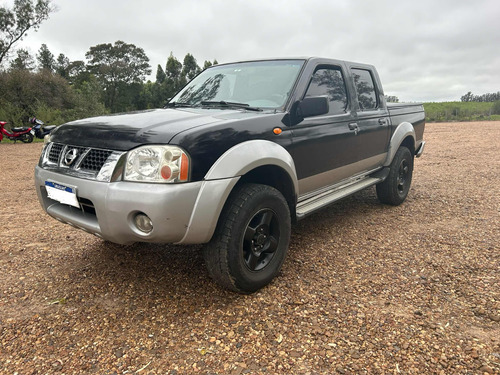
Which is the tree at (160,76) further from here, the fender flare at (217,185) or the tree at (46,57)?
the fender flare at (217,185)

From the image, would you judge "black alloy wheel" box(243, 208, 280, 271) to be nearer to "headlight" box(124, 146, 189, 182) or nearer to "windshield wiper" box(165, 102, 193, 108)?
"headlight" box(124, 146, 189, 182)

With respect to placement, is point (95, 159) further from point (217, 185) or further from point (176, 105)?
point (176, 105)

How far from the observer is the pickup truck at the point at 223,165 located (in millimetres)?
2170

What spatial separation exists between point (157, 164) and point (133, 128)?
1.14ft

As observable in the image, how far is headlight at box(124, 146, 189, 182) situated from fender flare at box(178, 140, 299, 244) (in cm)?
17

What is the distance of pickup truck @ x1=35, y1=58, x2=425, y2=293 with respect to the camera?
7.12ft

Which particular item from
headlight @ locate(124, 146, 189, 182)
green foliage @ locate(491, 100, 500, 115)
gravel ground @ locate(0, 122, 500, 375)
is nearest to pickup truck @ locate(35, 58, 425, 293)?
headlight @ locate(124, 146, 189, 182)

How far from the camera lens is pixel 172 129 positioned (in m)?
2.26

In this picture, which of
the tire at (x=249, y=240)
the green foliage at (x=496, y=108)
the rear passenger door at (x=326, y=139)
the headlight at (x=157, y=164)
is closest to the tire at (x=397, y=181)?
the rear passenger door at (x=326, y=139)

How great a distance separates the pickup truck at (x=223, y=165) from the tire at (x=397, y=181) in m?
1.12

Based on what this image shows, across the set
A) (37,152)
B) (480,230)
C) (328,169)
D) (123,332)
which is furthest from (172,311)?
(37,152)

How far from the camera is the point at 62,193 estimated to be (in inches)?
98.4

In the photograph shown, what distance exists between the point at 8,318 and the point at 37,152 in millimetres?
10178

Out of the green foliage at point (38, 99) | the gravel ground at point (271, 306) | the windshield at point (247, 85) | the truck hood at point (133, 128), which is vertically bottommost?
the gravel ground at point (271, 306)
